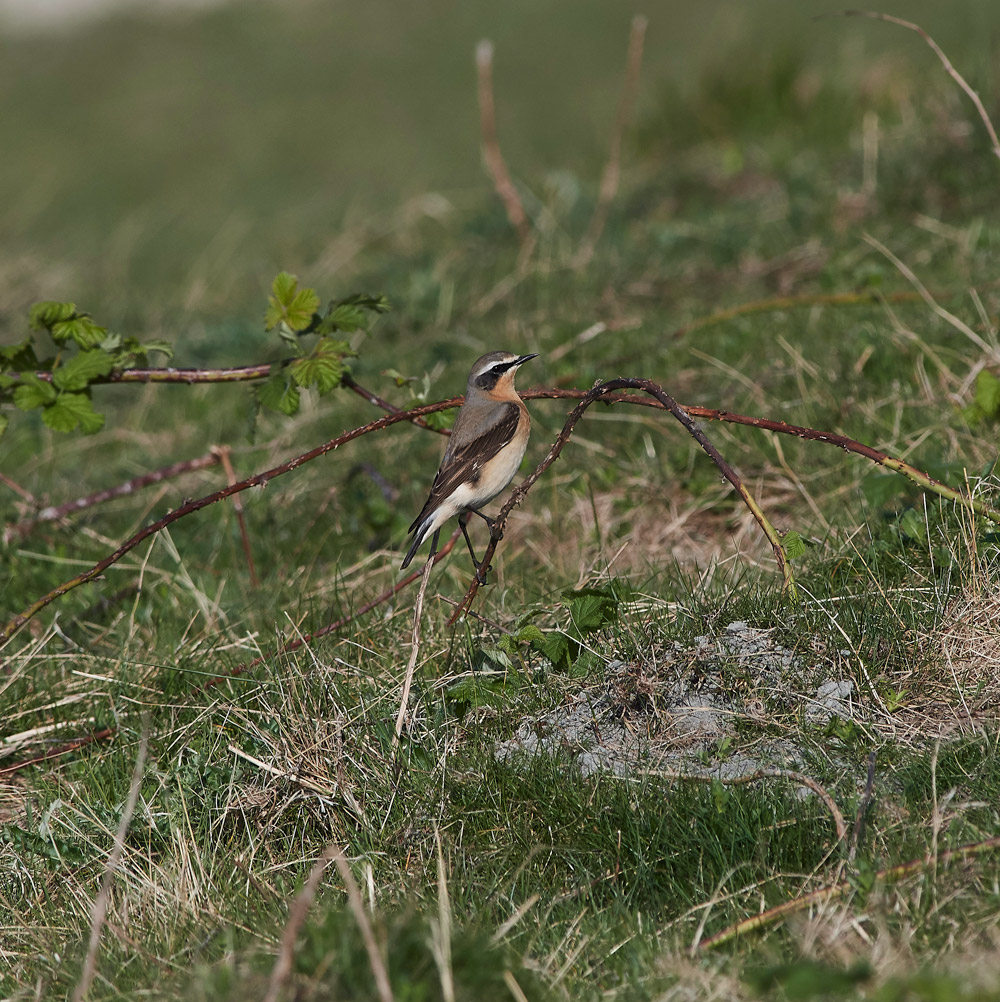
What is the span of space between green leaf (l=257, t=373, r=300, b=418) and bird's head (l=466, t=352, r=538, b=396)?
926 millimetres

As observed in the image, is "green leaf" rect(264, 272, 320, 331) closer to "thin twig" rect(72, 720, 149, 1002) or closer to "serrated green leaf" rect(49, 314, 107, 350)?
"serrated green leaf" rect(49, 314, 107, 350)

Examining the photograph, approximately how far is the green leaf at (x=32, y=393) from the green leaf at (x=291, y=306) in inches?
39.4

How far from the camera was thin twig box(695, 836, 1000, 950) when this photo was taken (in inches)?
120

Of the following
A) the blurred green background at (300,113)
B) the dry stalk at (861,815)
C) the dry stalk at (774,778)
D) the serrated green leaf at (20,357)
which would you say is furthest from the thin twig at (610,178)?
the dry stalk at (861,815)

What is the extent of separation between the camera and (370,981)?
108 inches

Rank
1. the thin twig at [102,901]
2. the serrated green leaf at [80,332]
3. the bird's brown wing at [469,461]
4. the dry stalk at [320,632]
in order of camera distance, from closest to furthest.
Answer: the thin twig at [102,901]
the dry stalk at [320,632]
the serrated green leaf at [80,332]
the bird's brown wing at [469,461]

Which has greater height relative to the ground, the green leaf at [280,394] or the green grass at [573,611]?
the green leaf at [280,394]

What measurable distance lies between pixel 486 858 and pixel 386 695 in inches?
31.0

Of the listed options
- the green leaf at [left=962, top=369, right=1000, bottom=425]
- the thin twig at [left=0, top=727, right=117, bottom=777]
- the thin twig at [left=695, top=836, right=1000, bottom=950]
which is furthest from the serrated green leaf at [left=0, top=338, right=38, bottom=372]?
the green leaf at [left=962, top=369, right=1000, bottom=425]

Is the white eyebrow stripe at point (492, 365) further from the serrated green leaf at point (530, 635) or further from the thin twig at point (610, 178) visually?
the thin twig at point (610, 178)

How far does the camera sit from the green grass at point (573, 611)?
322 centimetres

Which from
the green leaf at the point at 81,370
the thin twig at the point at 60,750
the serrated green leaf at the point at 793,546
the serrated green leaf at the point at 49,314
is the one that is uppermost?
the serrated green leaf at the point at 49,314

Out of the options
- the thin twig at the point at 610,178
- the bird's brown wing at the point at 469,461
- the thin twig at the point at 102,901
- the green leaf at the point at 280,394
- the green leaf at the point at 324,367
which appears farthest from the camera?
the thin twig at the point at 610,178

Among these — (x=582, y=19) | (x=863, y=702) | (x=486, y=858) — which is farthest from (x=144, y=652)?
(x=582, y=19)
